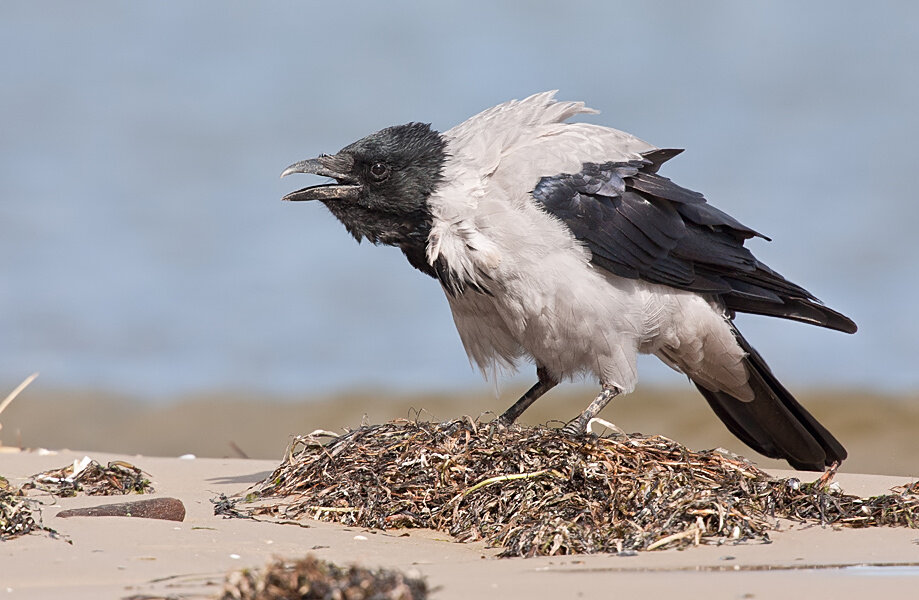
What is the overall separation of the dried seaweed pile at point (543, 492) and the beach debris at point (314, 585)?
67.9 inches

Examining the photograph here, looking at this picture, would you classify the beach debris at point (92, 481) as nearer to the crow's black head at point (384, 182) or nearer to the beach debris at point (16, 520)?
the beach debris at point (16, 520)

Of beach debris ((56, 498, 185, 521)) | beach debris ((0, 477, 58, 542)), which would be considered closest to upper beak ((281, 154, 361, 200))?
beach debris ((56, 498, 185, 521))

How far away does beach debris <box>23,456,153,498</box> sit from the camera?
5.99 meters

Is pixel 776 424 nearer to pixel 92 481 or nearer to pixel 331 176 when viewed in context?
pixel 331 176


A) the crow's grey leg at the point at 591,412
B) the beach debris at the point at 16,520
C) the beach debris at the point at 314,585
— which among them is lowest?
the beach debris at the point at 314,585

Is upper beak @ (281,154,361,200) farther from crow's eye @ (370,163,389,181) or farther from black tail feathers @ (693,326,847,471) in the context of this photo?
black tail feathers @ (693,326,847,471)

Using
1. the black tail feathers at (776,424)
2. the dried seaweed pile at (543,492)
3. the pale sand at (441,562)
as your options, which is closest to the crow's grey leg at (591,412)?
the dried seaweed pile at (543,492)

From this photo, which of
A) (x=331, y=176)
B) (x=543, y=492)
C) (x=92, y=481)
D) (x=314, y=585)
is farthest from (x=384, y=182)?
(x=314, y=585)

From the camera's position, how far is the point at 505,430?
5746 mm

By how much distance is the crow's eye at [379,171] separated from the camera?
255 inches

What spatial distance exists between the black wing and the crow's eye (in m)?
1.00

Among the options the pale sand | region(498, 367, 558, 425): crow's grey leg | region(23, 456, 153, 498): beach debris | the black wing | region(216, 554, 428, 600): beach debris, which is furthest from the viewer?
region(498, 367, 558, 425): crow's grey leg

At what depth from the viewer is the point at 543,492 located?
5176 mm

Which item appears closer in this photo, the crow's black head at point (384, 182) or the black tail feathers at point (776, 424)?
the crow's black head at point (384, 182)
